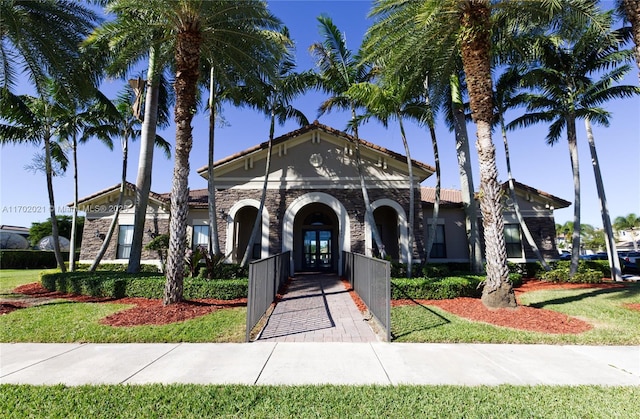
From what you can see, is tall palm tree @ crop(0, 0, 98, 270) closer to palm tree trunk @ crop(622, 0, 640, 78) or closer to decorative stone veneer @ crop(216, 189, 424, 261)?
decorative stone veneer @ crop(216, 189, 424, 261)

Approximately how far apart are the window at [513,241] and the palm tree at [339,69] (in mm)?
9286

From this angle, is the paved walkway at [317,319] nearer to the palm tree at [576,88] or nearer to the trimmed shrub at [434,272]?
the trimmed shrub at [434,272]

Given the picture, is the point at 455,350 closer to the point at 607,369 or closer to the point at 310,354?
the point at 607,369

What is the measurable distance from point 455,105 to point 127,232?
19.7m

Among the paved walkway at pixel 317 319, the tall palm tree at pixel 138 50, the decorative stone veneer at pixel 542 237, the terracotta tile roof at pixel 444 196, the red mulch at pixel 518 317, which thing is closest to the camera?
the paved walkway at pixel 317 319

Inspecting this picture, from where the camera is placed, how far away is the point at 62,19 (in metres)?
9.99

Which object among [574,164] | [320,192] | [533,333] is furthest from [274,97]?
[574,164]

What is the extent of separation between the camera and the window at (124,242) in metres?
17.6

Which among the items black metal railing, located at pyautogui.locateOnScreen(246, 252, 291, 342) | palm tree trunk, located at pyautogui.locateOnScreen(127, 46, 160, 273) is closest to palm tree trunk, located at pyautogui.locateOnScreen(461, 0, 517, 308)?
black metal railing, located at pyautogui.locateOnScreen(246, 252, 291, 342)

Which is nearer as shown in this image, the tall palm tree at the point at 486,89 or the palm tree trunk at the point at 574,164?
the tall palm tree at the point at 486,89

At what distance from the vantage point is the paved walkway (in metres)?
6.28

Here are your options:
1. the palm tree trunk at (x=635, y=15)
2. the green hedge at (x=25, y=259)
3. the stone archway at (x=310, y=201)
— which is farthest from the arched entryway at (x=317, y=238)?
the green hedge at (x=25, y=259)

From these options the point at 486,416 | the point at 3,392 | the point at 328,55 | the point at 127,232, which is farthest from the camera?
the point at 127,232

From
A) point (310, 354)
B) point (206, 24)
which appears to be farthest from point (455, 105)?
point (310, 354)
